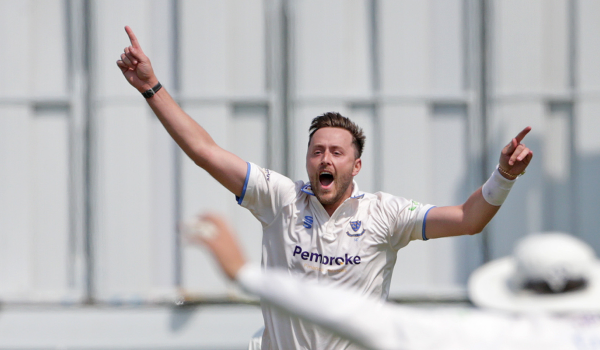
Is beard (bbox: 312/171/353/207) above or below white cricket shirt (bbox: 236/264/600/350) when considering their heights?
above

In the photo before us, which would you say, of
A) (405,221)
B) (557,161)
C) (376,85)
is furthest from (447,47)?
(405,221)

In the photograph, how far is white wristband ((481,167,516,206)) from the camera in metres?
2.48

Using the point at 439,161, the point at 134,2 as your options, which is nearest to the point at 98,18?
the point at 134,2

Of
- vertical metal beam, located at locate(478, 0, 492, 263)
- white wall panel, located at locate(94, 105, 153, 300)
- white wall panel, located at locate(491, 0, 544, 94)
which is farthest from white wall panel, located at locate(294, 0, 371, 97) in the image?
white wall panel, located at locate(94, 105, 153, 300)

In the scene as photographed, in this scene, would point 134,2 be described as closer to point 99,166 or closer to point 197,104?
point 197,104

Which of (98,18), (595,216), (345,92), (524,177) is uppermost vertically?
(98,18)

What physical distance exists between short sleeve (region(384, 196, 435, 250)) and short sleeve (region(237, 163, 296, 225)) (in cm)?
49

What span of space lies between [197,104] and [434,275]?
2742 mm

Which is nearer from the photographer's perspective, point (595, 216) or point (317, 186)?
point (317, 186)

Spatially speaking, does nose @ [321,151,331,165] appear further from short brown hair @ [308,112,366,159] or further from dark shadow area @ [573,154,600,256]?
dark shadow area @ [573,154,600,256]

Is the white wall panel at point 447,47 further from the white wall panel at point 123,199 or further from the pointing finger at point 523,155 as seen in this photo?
the pointing finger at point 523,155

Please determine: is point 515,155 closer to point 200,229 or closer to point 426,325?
point 426,325

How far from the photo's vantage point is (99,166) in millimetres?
5375

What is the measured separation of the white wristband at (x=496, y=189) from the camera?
2480 mm
